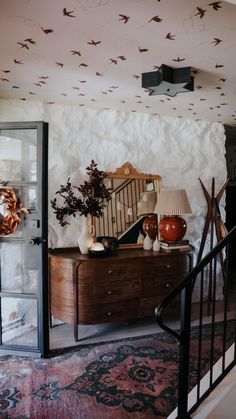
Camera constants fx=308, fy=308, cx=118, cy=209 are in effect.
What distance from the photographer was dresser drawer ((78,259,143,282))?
2.81 m

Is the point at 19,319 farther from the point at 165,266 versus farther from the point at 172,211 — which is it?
the point at 172,211

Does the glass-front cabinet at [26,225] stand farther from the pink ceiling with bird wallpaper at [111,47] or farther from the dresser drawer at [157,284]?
the dresser drawer at [157,284]

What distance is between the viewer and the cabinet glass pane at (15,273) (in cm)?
273

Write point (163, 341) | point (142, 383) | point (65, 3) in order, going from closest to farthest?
point (65, 3), point (142, 383), point (163, 341)

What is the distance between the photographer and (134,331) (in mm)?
3074

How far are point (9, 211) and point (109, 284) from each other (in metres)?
1.12

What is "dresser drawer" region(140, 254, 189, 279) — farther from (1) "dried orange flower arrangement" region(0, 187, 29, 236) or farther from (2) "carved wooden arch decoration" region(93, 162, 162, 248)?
(1) "dried orange flower arrangement" region(0, 187, 29, 236)

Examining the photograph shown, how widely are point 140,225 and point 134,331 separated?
3.65 feet

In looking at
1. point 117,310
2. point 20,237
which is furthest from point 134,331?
point 20,237

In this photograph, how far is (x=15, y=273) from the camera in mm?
2773


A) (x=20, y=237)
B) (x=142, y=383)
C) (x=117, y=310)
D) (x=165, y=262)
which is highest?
(x=20, y=237)

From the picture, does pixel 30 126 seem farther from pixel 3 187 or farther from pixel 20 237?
pixel 20 237

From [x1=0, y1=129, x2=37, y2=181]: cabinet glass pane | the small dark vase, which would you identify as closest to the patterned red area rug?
the small dark vase

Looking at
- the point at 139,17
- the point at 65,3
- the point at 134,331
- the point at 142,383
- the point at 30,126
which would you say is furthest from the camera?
the point at 134,331
